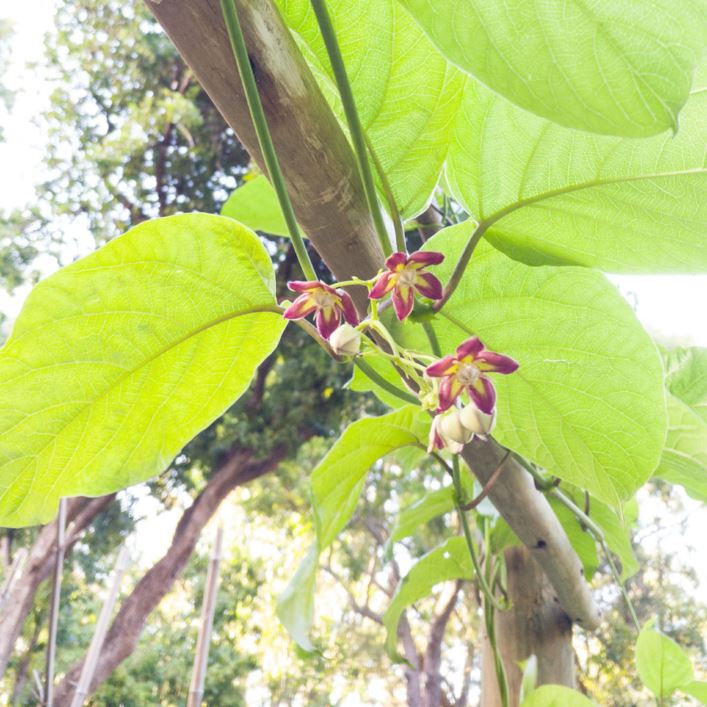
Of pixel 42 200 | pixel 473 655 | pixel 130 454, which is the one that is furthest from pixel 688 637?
pixel 130 454

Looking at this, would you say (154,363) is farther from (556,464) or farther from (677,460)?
(677,460)

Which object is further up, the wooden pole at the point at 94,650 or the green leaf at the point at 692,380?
the green leaf at the point at 692,380

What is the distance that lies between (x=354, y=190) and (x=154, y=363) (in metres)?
0.11

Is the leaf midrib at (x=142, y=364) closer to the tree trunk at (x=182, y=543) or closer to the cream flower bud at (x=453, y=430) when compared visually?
the cream flower bud at (x=453, y=430)

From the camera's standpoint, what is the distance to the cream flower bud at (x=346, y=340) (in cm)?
21

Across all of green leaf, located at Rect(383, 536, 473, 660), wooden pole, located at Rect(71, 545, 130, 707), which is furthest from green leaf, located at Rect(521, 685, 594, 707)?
wooden pole, located at Rect(71, 545, 130, 707)

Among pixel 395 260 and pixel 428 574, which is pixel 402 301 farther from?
pixel 428 574

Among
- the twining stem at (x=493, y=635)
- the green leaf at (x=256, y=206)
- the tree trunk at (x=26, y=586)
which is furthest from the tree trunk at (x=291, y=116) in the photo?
the tree trunk at (x=26, y=586)

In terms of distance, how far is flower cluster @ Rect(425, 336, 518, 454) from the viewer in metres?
0.21

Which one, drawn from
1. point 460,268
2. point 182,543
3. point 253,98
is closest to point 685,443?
point 460,268

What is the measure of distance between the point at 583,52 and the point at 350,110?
74mm

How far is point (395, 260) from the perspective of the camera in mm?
220

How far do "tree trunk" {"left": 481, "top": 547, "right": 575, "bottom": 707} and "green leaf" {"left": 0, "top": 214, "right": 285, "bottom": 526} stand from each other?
0.35 metres

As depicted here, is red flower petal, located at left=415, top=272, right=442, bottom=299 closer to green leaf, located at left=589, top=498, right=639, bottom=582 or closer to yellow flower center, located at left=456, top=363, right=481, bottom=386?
yellow flower center, located at left=456, top=363, right=481, bottom=386
